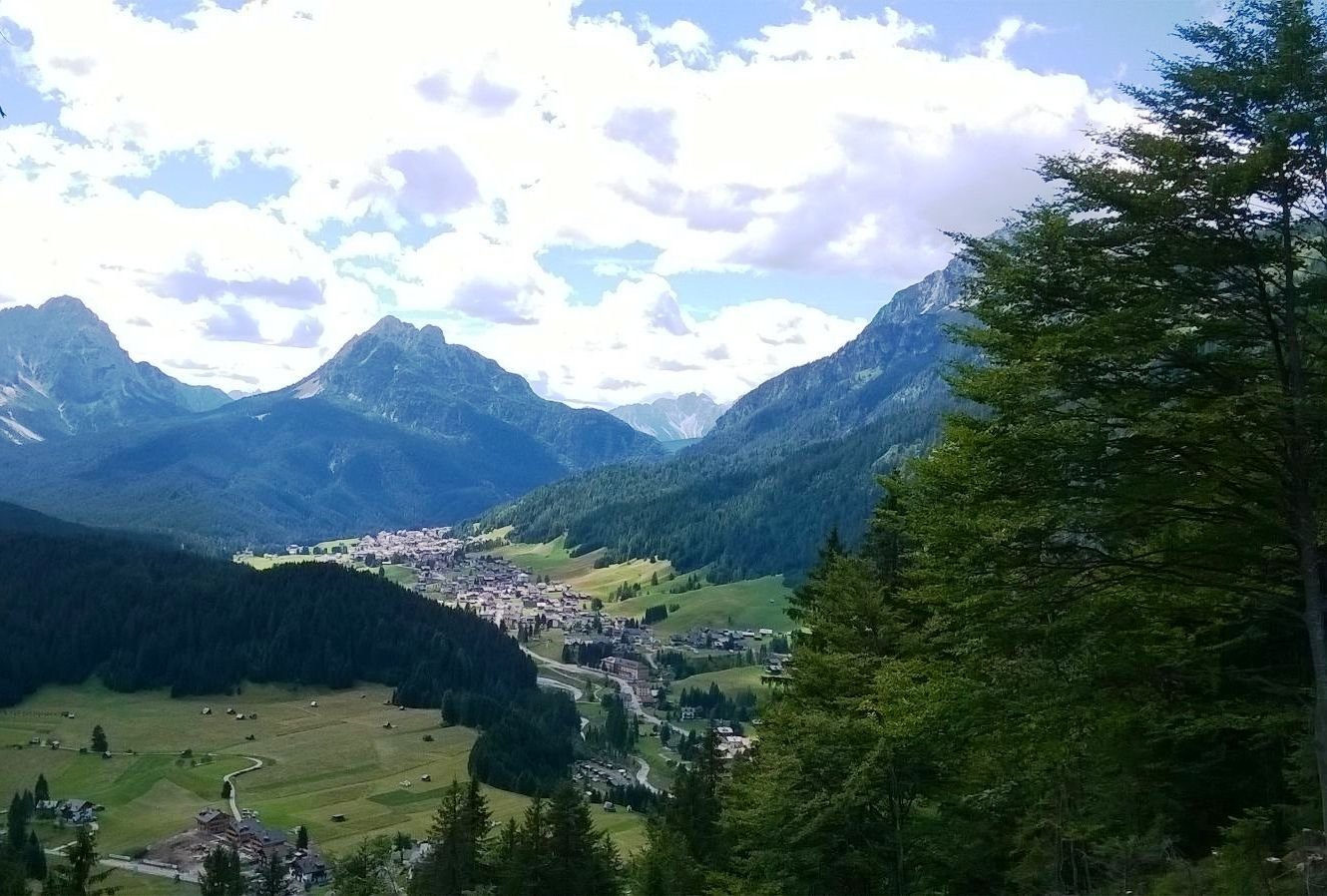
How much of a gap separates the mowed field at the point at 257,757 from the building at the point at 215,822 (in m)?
3.81

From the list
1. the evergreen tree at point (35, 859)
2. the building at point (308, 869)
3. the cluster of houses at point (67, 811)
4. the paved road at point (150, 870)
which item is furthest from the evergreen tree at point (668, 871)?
the cluster of houses at point (67, 811)

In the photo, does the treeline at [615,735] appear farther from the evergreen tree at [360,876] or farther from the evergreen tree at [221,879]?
the evergreen tree at [360,876]

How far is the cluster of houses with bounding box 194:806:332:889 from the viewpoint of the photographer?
3875 inches

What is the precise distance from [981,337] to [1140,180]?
3.89 metres

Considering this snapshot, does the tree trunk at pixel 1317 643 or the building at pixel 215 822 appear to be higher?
the tree trunk at pixel 1317 643

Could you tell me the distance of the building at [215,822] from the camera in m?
107

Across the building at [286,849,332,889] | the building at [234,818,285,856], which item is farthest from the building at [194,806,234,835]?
the building at [286,849,332,889]

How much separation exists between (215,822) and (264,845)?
34.2ft

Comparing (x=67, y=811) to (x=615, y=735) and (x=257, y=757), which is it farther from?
(x=615, y=735)

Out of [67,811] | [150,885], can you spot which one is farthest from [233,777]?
[150,885]

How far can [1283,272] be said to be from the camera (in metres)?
15.0

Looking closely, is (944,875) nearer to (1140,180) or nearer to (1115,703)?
(1115,703)

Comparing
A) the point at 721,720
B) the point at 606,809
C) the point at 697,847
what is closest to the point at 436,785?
the point at 606,809

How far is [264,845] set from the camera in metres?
104
